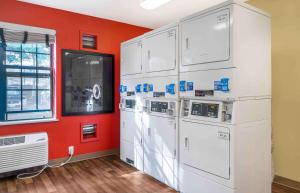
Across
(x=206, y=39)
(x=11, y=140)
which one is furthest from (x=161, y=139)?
(x=11, y=140)

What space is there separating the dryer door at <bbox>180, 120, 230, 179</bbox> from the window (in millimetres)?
2531

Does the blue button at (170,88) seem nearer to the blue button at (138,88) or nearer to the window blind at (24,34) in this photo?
the blue button at (138,88)

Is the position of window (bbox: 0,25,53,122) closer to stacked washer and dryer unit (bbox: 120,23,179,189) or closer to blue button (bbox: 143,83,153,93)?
stacked washer and dryer unit (bbox: 120,23,179,189)

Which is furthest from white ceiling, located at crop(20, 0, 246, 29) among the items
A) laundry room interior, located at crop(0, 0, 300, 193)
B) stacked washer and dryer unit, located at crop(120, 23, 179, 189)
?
stacked washer and dryer unit, located at crop(120, 23, 179, 189)

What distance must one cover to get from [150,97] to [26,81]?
2.16 metres

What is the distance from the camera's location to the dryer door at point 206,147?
2.14 metres

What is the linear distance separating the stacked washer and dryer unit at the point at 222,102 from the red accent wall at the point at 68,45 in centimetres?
180

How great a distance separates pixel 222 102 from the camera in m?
2.18

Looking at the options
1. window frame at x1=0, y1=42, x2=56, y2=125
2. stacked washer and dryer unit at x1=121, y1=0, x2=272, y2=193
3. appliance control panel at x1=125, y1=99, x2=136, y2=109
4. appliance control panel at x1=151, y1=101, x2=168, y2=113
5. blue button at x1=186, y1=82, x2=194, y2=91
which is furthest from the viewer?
appliance control panel at x1=125, y1=99, x2=136, y2=109

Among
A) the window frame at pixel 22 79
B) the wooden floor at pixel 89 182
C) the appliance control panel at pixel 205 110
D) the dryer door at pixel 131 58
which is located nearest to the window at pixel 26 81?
the window frame at pixel 22 79

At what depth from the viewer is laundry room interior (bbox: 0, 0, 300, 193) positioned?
220 centimetres

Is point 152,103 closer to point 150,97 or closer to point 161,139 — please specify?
point 150,97

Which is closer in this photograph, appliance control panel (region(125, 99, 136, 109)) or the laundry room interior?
the laundry room interior

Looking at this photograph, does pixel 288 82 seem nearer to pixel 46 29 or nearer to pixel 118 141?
pixel 118 141
